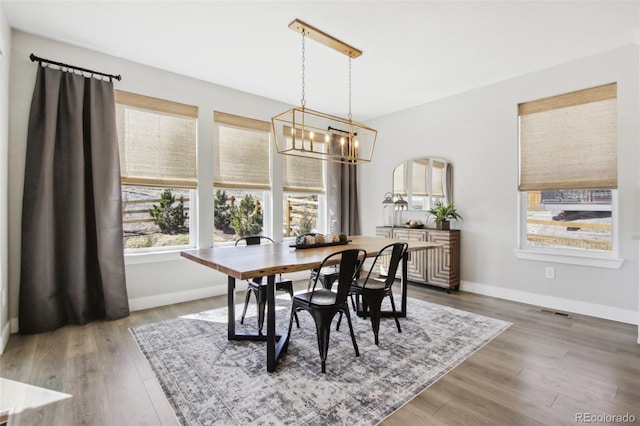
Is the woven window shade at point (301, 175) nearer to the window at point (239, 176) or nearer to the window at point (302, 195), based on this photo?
the window at point (302, 195)

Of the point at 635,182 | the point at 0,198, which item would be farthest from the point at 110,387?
the point at 635,182

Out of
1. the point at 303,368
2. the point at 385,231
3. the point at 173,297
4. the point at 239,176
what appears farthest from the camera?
the point at 385,231

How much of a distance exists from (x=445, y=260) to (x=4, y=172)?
471 cm

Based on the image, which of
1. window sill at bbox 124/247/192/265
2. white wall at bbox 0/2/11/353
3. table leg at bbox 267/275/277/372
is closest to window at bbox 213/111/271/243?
window sill at bbox 124/247/192/265

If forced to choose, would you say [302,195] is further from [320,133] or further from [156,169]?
[156,169]

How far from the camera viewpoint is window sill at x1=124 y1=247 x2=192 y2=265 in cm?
356

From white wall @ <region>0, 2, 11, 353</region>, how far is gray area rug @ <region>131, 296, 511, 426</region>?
101 cm

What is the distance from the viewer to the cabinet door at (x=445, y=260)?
4.30m

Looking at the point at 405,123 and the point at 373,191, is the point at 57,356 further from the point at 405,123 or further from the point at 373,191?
the point at 405,123

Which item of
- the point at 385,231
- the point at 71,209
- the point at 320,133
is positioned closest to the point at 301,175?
the point at 320,133

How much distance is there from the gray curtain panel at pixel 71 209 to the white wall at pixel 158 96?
0.11 metres

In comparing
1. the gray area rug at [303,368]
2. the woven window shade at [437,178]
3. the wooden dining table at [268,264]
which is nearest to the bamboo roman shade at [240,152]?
the wooden dining table at [268,264]

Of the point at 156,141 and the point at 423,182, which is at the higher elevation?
the point at 156,141

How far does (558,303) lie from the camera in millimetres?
3633
